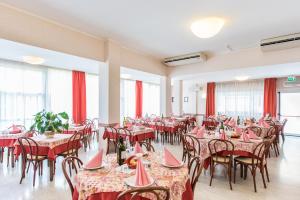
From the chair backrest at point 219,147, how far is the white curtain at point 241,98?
7.75m

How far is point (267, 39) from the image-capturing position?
495cm

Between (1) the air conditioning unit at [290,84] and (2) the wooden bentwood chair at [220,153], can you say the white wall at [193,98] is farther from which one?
(2) the wooden bentwood chair at [220,153]

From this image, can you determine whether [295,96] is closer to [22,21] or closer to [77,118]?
[77,118]

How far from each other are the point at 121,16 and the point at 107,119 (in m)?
2.76

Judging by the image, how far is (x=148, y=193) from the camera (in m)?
1.62

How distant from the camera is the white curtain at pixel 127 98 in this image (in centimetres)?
999

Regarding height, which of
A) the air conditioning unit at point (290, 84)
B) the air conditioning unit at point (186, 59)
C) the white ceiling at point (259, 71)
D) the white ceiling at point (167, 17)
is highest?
the white ceiling at point (167, 17)

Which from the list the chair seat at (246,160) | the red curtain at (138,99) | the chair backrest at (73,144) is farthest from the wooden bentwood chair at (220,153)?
the red curtain at (138,99)

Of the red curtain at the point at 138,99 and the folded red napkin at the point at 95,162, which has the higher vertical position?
the red curtain at the point at 138,99

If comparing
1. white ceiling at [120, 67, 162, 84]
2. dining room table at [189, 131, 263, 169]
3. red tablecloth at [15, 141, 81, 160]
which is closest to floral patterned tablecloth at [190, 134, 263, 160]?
dining room table at [189, 131, 263, 169]

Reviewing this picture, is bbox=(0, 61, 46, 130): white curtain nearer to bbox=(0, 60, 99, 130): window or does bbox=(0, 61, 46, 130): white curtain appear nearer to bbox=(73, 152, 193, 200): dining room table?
bbox=(0, 60, 99, 130): window

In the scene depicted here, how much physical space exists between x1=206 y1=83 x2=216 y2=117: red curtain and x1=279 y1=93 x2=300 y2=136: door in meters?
3.36

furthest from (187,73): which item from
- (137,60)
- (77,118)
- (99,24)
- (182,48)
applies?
(77,118)

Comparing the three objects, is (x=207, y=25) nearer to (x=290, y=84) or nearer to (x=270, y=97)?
(x=270, y=97)
